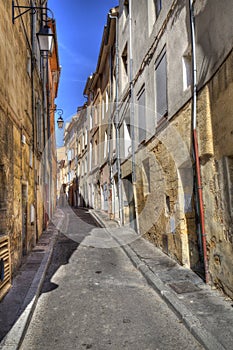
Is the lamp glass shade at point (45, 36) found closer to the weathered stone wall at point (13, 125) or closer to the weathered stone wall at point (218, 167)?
the weathered stone wall at point (13, 125)

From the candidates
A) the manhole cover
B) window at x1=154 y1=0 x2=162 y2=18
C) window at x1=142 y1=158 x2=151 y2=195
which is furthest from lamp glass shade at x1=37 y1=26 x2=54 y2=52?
the manhole cover

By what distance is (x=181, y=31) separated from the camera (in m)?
6.07

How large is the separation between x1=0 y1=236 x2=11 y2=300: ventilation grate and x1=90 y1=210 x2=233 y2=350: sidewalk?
256cm

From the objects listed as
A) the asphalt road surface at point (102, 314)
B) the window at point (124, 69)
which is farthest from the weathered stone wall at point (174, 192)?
the window at point (124, 69)

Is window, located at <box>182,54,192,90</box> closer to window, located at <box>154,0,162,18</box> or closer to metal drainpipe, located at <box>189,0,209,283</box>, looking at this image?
metal drainpipe, located at <box>189,0,209,283</box>

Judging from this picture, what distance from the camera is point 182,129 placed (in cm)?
600

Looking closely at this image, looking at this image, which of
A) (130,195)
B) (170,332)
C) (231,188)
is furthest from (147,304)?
(130,195)

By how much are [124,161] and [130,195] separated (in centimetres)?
153

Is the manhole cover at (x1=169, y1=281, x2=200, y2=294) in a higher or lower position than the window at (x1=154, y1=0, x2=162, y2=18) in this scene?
lower

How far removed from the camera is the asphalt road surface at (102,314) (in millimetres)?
3416

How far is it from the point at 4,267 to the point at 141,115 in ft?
22.3

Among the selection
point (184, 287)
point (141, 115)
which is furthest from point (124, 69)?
point (184, 287)

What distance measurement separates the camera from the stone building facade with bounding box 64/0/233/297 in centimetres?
436

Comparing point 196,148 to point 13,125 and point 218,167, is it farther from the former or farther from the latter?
point 13,125
